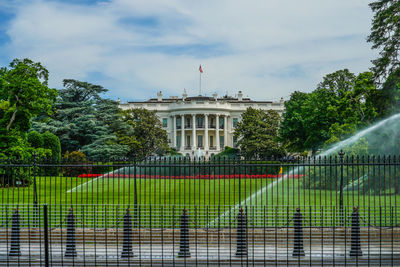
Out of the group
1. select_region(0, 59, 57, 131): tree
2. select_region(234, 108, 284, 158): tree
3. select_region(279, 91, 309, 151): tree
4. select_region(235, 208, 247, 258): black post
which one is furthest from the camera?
select_region(234, 108, 284, 158): tree

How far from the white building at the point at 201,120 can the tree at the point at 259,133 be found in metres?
17.7

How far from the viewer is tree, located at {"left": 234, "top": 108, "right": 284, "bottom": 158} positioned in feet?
184

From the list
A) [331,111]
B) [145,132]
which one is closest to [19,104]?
[331,111]

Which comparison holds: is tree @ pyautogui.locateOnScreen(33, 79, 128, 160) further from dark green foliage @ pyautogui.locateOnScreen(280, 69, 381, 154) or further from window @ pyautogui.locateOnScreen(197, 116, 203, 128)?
window @ pyautogui.locateOnScreen(197, 116, 203, 128)

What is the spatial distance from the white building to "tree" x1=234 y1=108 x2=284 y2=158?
1773cm

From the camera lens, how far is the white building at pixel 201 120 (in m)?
79.9

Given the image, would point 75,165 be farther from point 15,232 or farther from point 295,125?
point 295,125

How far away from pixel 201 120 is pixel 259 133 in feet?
87.2

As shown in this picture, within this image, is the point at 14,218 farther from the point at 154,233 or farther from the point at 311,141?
the point at 311,141

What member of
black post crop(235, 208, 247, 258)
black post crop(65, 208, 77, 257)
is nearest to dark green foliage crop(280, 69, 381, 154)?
black post crop(235, 208, 247, 258)

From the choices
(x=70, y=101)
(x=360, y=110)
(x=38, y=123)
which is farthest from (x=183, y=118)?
(x=360, y=110)

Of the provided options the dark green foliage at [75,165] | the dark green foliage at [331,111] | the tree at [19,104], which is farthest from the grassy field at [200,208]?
the dark green foliage at [331,111]

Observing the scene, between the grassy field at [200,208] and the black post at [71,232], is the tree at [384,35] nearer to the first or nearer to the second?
the grassy field at [200,208]

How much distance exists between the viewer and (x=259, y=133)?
5869 centimetres
